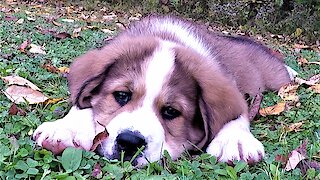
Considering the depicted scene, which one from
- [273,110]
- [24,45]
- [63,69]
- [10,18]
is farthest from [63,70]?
[10,18]

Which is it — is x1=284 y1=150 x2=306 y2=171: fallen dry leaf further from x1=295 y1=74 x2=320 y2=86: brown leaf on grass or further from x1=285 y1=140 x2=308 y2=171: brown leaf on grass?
x1=295 y1=74 x2=320 y2=86: brown leaf on grass

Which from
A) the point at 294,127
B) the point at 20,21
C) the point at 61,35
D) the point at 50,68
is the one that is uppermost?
the point at 294,127

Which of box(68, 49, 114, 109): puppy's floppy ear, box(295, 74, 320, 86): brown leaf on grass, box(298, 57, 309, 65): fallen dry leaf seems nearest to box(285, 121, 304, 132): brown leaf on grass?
box(68, 49, 114, 109): puppy's floppy ear

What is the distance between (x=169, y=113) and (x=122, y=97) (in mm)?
256

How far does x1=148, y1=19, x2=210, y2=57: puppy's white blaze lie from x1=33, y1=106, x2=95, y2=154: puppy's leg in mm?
914

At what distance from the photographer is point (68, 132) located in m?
2.59

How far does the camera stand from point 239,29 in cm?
962

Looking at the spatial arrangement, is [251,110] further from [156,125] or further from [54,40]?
[54,40]

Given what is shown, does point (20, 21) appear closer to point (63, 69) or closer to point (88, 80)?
point (63, 69)

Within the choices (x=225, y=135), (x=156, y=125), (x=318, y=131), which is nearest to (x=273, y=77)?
(x=318, y=131)

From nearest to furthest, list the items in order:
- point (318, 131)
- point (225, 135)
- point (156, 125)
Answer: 1. point (156, 125)
2. point (225, 135)
3. point (318, 131)

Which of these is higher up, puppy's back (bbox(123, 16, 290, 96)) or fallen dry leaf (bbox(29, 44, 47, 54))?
puppy's back (bbox(123, 16, 290, 96))

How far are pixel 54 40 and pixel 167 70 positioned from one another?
9.06 ft

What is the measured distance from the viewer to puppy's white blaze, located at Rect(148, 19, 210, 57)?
3.46 m
